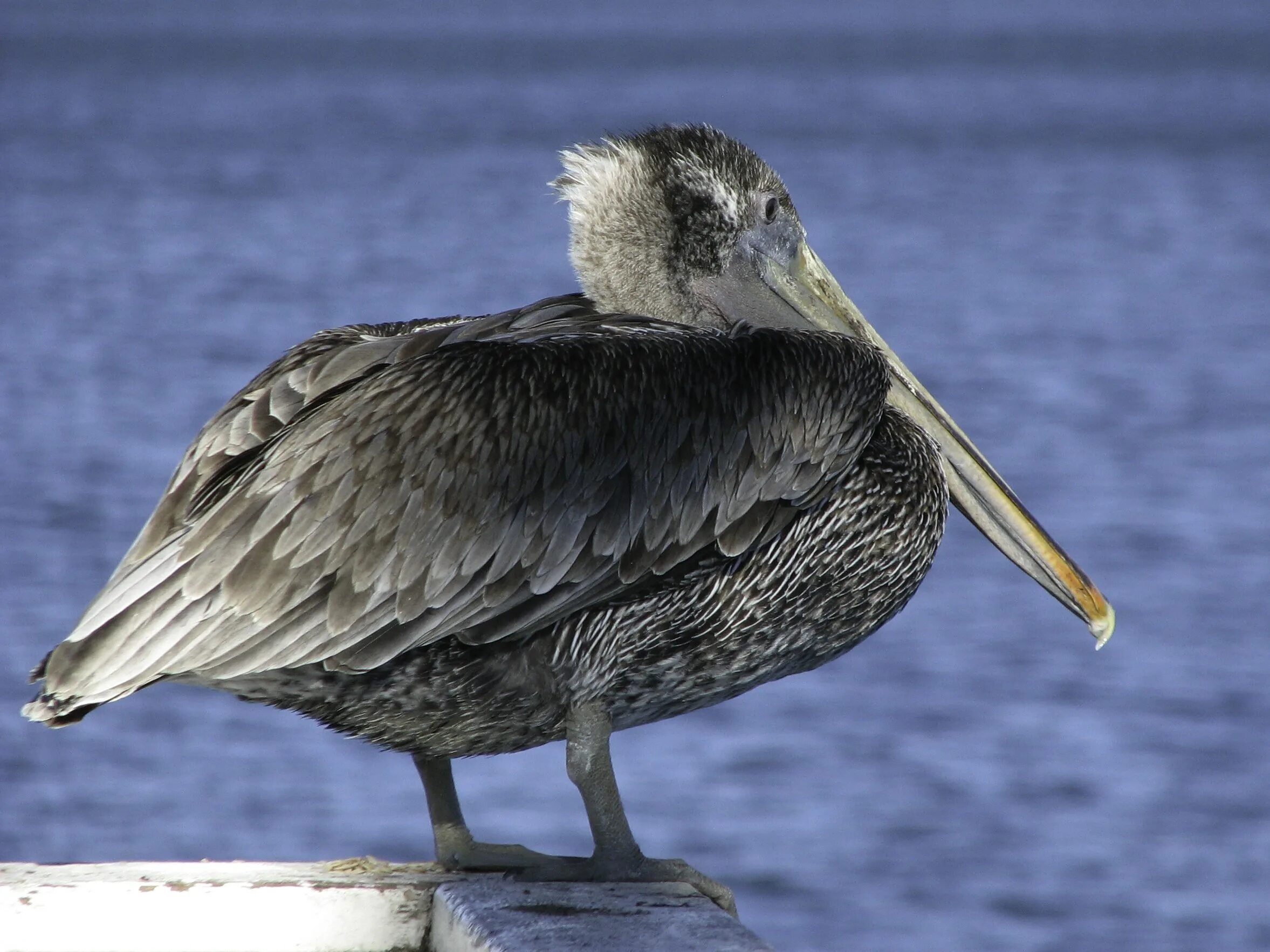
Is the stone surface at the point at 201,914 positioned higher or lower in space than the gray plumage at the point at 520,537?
lower

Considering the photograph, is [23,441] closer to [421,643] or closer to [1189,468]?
[1189,468]

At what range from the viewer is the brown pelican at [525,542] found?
300cm

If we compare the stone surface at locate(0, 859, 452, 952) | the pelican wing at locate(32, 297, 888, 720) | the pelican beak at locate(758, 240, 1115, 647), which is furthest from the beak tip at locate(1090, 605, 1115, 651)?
the stone surface at locate(0, 859, 452, 952)

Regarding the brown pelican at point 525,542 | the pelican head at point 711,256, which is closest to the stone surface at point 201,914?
the brown pelican at point 525,542

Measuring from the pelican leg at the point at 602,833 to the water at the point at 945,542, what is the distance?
5.57 metres

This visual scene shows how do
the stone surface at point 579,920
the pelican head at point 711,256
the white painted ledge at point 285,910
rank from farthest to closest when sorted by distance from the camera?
1. the pelican head at point 711,256
2. the white painted ledge at point 285,910
3. the stone surface at point 579,920

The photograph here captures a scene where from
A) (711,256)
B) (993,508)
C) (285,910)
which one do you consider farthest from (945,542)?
(285,910)

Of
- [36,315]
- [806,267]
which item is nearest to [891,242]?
[36,315]

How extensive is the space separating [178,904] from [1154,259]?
26.8m

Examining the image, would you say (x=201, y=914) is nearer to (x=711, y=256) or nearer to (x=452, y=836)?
(x=452, y=836)

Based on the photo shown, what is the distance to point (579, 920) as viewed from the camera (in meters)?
2.71

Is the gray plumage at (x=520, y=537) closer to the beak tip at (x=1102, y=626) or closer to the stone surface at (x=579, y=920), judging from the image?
the stone surface at (x=579, y=920)

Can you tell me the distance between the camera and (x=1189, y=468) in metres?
15.5

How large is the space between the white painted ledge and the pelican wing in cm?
30
